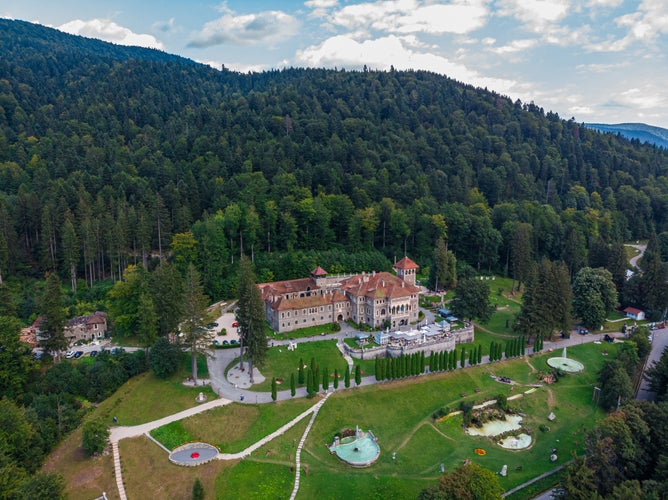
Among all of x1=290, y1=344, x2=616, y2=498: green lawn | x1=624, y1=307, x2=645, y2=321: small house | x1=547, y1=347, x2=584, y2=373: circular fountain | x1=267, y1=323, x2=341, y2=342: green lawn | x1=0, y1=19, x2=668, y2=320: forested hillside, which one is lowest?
x1=290, y1=344, x2=616, y2=498: green lawn

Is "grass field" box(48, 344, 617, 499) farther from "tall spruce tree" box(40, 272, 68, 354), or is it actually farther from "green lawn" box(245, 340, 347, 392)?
"tall spruce tree" box(40, 272, 68, 354)

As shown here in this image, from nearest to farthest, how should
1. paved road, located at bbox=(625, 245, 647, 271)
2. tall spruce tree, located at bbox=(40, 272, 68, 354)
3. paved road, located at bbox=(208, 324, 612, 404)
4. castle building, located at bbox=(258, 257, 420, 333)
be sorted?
paved road, located at bbox=(208, 324, 612, 404) < tall spruce tree, located at bbox=(40, 272, 68, 354) < castle building, located at bbox=(258, 257, 420, 333) < paved road, located at bbox=(625, 245, 647, 271)

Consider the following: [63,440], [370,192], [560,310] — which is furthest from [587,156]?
[63,440]

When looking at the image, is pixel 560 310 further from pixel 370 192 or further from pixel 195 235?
pixel 195 235

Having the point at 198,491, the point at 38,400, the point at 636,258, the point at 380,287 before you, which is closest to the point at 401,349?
the point at 380,287

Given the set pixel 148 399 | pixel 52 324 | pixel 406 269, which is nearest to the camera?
pixel 148 399

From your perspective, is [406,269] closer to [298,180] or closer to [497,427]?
[497,427]

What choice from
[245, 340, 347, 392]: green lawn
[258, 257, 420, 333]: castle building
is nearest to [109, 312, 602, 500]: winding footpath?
[245, 340, 347, 392]: green lawn
